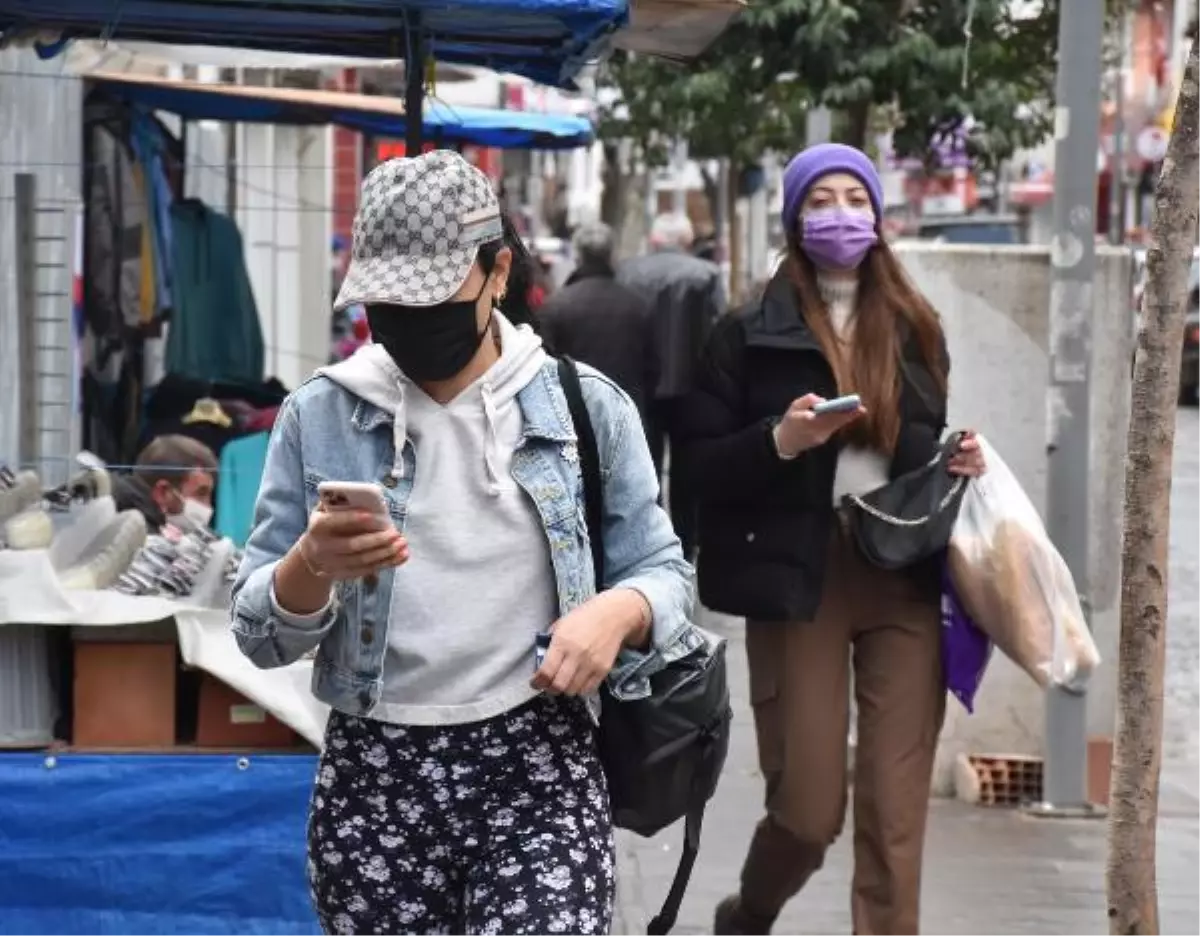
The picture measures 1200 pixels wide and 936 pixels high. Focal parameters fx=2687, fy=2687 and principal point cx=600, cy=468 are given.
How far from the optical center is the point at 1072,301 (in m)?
7.91

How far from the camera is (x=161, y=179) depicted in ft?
40.6

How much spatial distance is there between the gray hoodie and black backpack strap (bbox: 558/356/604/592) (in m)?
0.13

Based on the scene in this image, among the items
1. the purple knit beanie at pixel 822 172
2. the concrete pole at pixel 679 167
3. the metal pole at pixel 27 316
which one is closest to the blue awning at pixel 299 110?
the metal pole at pixel 27 316

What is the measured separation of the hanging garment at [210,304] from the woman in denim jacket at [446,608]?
8.49 metres

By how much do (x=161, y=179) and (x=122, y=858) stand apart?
712 centimetres

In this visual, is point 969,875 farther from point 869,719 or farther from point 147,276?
point 147,276

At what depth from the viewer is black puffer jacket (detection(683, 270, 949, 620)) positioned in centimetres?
570

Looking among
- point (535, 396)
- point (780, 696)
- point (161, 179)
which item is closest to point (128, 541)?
point (780, 696)

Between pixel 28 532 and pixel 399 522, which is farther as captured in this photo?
pixel 28 532

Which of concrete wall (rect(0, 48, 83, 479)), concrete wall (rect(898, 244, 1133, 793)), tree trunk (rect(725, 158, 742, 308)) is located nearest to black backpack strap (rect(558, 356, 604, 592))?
concrete wall (rect(898, 244, 1133, 793))

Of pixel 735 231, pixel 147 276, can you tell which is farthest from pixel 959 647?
pixel 735 231

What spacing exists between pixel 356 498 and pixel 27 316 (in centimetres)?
542

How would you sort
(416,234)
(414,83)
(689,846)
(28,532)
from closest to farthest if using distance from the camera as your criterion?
(416,234) → (689,846) → (28,532) → (414,83)

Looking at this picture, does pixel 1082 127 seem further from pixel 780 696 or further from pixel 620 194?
pixel 620 194
